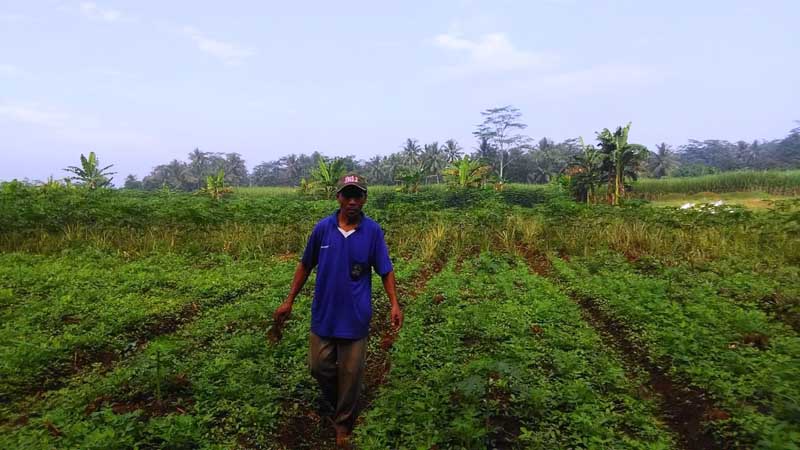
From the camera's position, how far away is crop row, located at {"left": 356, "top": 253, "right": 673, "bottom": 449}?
10.4 feet

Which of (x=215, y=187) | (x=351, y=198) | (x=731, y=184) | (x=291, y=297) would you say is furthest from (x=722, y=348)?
(x=731, y=184)

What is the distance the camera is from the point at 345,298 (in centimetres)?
334

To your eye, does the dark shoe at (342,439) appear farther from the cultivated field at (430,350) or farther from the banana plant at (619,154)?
the banana plant at (619,154)

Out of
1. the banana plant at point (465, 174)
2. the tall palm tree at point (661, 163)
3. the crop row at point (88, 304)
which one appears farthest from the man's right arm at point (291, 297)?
the tall palm tree at point (661, 163)

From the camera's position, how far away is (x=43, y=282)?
7102mm

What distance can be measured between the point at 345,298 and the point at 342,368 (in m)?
0.55

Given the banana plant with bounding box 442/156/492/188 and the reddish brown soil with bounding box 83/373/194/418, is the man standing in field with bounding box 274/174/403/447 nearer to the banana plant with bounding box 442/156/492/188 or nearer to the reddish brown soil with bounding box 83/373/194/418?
the reddish brown soil with bounding box 83/373/194/418

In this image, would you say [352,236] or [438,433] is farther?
[352,236]

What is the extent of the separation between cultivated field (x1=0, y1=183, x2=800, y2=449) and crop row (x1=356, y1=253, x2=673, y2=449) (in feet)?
0.07

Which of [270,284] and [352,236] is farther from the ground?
[352,236]

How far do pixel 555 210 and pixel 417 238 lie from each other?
6.97 m

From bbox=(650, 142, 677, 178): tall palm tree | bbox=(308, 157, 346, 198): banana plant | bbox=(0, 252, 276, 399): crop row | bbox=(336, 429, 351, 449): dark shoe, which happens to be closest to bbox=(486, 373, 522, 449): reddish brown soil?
bbox=(336, 429, 351, 449): dark shoe

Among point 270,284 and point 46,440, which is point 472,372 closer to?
point 46,440

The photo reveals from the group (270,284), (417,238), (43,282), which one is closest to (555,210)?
(417,238)
